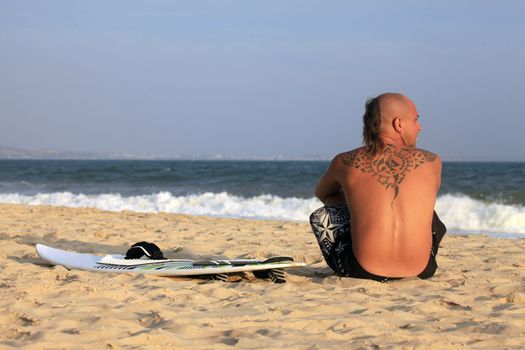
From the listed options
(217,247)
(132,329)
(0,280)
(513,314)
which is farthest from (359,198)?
(217,247)

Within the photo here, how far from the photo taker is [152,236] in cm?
820

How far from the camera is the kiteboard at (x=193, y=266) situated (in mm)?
4930

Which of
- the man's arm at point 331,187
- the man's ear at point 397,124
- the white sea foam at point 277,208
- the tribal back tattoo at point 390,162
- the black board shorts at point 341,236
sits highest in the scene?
the man's ear at point 397,124

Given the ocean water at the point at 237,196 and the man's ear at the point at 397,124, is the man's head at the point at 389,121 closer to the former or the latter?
the man's ear at the point at 397,124

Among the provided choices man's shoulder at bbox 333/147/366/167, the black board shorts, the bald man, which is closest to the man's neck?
the bald man

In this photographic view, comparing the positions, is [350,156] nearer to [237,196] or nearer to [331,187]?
[331,187]

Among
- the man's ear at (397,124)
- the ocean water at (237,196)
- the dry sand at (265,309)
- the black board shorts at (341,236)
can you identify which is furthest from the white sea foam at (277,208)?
the man's ear at (397,124)

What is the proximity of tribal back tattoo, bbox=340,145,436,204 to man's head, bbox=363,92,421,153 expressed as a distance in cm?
6

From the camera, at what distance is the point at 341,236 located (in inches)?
181

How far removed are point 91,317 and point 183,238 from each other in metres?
4.29

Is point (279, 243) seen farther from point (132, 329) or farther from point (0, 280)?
point (132, 329)

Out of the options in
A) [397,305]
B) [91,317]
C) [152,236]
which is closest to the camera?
[91,317]

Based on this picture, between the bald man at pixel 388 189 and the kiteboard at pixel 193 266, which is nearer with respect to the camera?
the bald man at pixel 388 189

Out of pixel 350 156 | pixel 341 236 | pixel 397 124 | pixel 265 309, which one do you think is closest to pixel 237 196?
pixel 341 236
